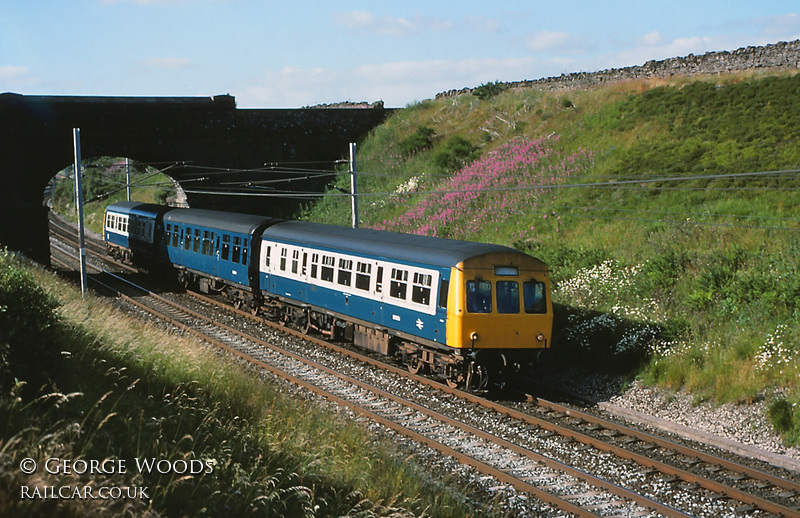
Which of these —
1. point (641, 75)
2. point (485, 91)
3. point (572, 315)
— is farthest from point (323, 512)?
point (485, 91)

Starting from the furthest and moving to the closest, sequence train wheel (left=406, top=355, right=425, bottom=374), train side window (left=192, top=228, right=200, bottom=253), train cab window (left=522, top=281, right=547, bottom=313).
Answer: train side window (left=192, top=228, right=200, bottom=253) → train wheel (left=406, top=355, right=425, bottom=374) → train cab window (left=522, top=281, right=547, bottom=313)

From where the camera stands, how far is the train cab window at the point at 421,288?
15461 mm

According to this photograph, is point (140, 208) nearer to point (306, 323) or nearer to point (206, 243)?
point (206, 243)

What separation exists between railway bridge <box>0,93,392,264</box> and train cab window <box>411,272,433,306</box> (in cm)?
2240

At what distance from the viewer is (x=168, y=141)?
37.3 metres

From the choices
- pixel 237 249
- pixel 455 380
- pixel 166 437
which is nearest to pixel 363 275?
pixel 455 380

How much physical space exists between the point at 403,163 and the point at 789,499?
104 feet

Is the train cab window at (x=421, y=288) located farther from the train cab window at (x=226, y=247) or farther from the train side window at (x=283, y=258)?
the train cab window at (x=226, y=247)

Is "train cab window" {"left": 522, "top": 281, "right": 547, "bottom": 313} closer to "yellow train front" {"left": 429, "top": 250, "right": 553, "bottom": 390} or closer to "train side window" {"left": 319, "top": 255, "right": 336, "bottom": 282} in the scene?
"yellow train front" {"left": 429, "top": 250, "right": 553, "bottom": 390}

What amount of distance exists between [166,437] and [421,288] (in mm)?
8058

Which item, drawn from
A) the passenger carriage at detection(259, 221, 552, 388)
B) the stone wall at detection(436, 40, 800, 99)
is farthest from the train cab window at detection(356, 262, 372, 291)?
the stone wall at detection(436, 40, 800, 99)

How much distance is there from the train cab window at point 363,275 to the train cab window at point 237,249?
6.91m

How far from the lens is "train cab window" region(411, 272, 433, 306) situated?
50.7ft

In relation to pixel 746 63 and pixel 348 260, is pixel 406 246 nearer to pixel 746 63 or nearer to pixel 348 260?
pixel 348 260
